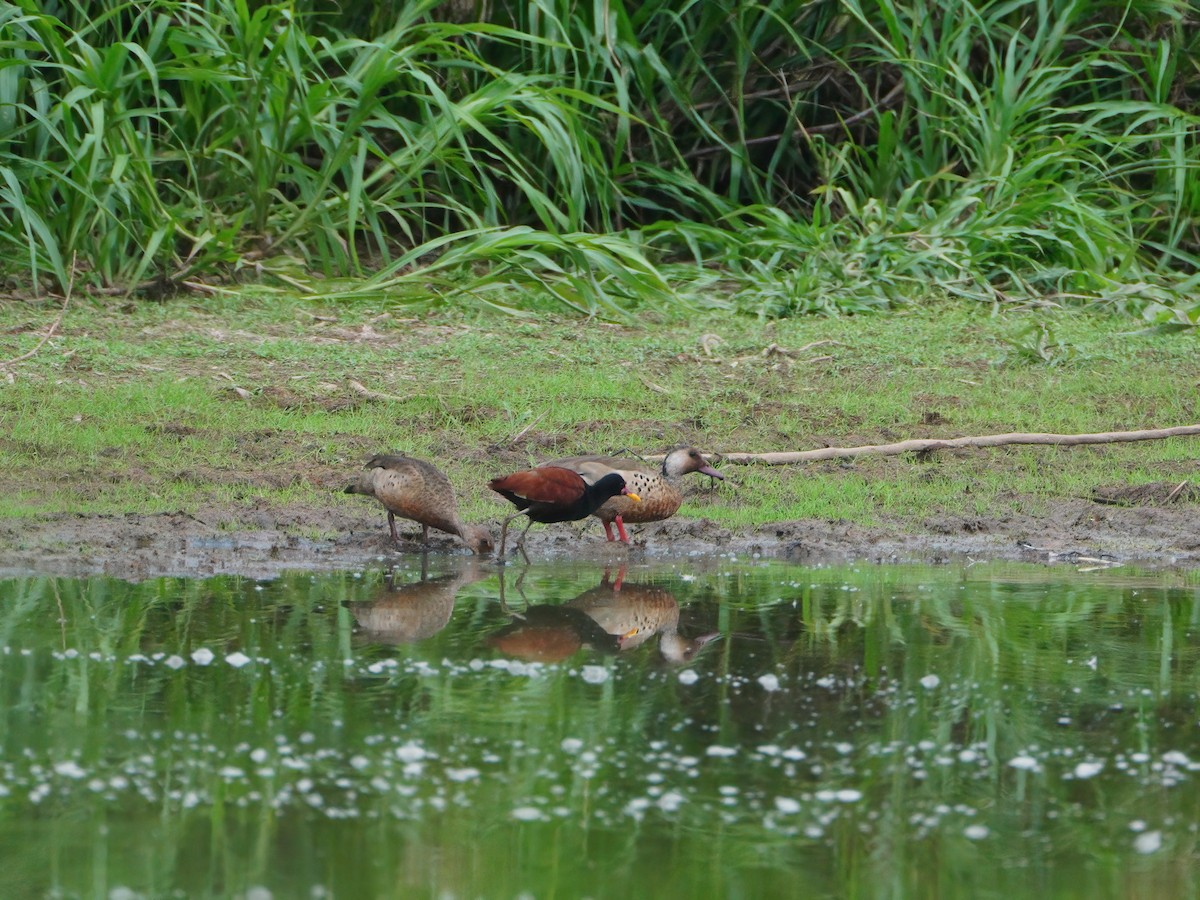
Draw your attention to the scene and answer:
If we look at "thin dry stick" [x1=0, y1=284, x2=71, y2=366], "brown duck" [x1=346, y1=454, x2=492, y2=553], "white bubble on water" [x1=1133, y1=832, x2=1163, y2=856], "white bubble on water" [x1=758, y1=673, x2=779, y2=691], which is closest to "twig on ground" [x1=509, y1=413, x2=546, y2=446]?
"brown duck" [x1=346, y1=454, x2=492, y2=553]

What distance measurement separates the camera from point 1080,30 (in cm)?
1304

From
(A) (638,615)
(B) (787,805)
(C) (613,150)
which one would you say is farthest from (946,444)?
(C) (613,150)

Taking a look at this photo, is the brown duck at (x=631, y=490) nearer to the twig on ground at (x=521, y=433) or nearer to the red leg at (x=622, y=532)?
the red leg at (x=622, y=532)

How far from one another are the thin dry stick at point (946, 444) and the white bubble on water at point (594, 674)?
315 centimetres

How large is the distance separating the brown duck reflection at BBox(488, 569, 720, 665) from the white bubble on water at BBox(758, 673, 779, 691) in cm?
34

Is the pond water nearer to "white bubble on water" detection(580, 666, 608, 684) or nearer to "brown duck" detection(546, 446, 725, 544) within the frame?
"white bubble on water" detection(580, 666, 608, 684)

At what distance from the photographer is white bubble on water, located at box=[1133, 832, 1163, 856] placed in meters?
3.91

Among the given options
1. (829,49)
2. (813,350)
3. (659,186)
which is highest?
(829,49)

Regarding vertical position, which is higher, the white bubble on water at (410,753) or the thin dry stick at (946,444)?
the thin dry stick at (946,444)

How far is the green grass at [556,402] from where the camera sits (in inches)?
318

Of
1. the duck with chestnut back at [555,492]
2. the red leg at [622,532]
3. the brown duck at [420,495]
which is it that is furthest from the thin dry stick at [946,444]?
the brown duck at [420,495]

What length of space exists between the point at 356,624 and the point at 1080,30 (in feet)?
29.6

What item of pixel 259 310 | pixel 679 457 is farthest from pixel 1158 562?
pixel 259 310

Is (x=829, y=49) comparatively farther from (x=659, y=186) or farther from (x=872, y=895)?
(x=872, y=895)
